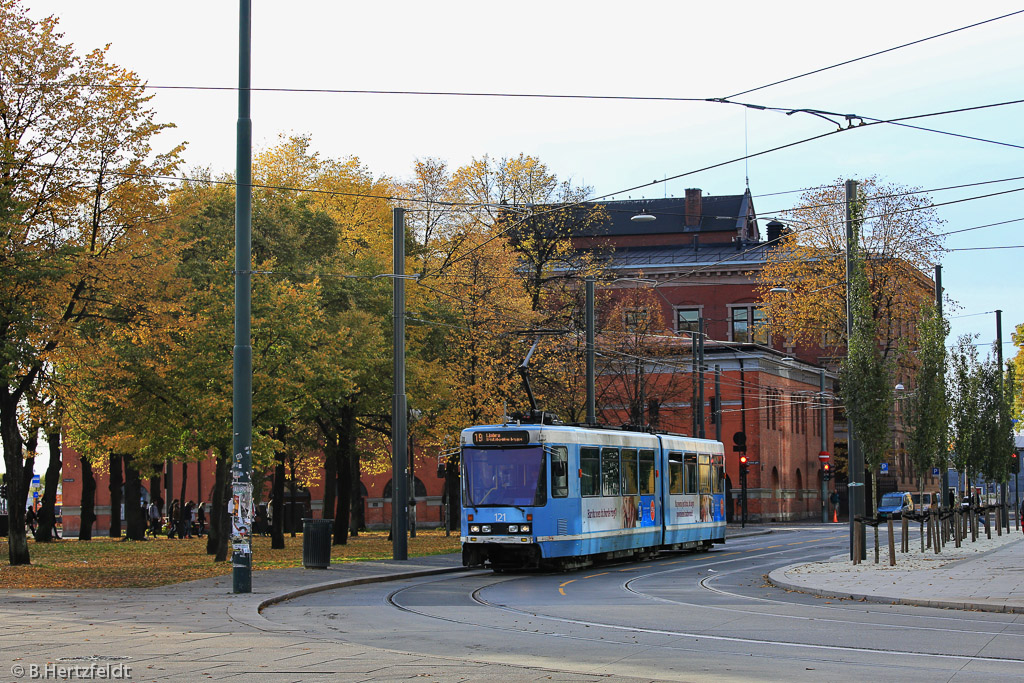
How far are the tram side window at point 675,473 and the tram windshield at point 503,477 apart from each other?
7.22m

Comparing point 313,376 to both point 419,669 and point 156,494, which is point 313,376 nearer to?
point 419,669

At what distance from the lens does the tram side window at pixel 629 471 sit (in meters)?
30.0

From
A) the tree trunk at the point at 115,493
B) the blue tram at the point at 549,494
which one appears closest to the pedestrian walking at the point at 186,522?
the tree trunk at the point at 115,493

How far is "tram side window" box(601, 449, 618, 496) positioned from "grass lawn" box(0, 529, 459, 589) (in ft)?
20.0

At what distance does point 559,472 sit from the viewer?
26.9 metres

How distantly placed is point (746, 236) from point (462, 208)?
36.7m

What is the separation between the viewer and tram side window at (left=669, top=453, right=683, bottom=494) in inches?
1301

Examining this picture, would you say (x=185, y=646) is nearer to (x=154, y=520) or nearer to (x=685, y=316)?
(x=154, y=520)

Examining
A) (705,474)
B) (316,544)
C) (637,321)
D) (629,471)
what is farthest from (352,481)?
(316,544)

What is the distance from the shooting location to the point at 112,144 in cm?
2695

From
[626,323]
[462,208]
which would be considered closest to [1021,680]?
[462,208]

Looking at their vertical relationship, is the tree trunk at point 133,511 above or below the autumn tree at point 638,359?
below

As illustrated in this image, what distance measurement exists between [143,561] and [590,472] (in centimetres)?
1138

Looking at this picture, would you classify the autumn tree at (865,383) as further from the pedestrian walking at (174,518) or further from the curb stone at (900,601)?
the pedestrian walking at (174,518)
